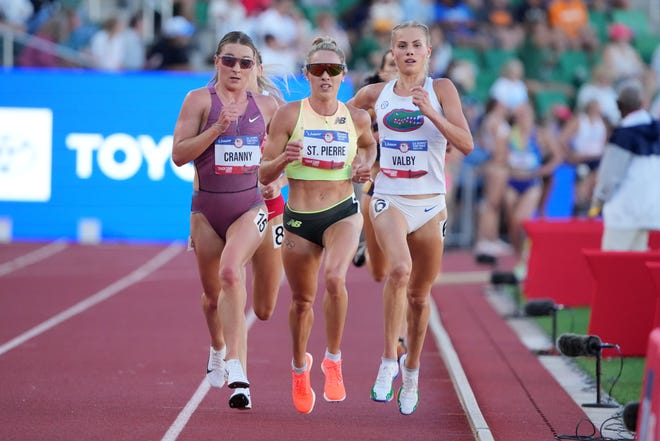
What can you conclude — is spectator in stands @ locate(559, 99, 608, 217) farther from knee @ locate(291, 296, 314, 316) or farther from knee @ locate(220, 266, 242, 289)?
knee @ locate(220, 266, 242, 289)

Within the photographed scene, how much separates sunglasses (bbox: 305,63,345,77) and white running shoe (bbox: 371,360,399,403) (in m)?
1.76

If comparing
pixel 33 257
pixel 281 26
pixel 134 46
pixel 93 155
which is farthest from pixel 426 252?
pixel 281 26

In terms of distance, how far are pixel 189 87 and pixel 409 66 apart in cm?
1214

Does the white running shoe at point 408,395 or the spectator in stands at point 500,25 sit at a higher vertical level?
the spectator in stands at point 500,25

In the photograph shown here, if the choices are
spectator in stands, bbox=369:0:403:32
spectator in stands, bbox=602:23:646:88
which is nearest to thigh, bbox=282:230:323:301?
spectator in stands, bbox=369:0:403:32

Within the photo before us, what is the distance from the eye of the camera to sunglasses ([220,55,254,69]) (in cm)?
800

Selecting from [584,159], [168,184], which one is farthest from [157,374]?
[584,159]

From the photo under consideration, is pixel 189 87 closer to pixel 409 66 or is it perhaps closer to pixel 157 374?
pixel 157 374

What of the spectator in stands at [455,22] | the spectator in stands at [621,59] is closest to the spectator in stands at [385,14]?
the spectator in stands at [455,22]

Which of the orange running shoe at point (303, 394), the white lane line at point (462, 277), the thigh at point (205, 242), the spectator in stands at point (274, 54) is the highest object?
the spectator in stands at point (274, 54)

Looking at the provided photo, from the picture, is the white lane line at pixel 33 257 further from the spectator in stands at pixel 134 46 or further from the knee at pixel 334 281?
the knee at pixel 334 281

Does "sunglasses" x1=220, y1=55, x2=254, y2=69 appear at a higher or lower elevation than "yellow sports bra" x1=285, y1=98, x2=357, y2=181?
higher

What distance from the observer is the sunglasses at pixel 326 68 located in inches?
307

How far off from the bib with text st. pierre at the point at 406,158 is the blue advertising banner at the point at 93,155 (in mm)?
11122
